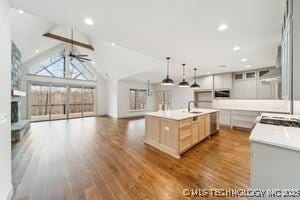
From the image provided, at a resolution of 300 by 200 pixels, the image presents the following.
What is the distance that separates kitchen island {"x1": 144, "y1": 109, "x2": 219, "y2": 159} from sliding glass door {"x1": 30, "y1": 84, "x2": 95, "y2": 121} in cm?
709

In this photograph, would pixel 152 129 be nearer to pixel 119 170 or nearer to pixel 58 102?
pixel 119 170

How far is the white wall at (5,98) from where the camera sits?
169cm

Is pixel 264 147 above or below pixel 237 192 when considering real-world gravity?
above

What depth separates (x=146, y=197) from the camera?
1.94 metres

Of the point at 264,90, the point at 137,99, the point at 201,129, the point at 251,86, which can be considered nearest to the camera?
the point at 201,129

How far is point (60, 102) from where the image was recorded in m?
8.93

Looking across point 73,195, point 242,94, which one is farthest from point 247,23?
point 242,94

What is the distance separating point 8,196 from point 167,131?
9.35 feet

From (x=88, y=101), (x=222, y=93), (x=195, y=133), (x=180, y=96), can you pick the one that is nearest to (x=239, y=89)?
(x=222, y=93)

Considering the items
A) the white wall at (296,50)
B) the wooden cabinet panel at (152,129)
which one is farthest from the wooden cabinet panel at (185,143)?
the white wall at (296,50)

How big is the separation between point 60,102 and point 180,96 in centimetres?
767

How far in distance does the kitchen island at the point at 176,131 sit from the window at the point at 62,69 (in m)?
6.86

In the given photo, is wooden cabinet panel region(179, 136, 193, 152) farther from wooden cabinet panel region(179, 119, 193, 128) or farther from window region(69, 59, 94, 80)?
window region(69, 59, 94, 80)

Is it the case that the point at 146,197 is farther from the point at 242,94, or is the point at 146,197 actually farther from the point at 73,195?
the point at 242,94
